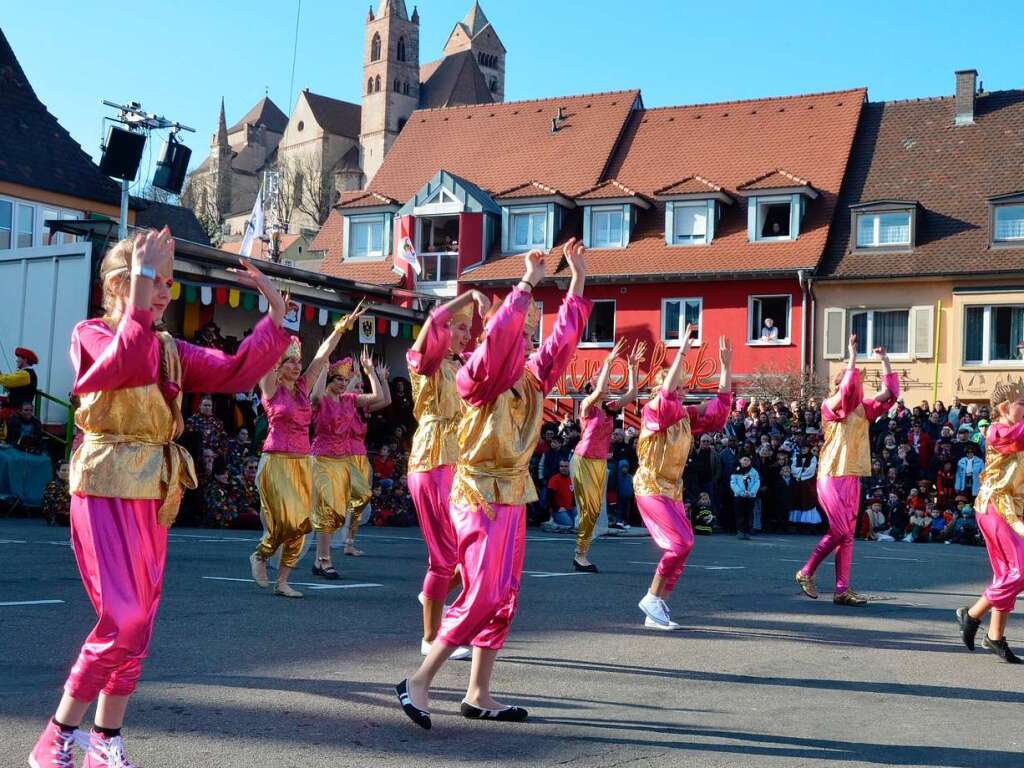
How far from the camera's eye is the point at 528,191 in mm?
42094

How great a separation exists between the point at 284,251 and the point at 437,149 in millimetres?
43754

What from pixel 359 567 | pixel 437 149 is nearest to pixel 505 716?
pixel 359 567

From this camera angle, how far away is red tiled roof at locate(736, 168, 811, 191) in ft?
126

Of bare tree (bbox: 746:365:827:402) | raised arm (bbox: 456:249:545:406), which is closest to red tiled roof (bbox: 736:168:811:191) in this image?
bare tree (bbox: 746:365:827:402)

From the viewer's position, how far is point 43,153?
114ft

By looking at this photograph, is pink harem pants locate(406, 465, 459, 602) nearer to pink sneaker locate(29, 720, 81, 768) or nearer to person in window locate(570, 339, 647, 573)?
pink sneaker locate(29, 720, 81, 768)

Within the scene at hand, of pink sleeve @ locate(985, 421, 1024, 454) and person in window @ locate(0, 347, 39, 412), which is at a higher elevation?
person in window @ locate(0, 347, 39, 412)

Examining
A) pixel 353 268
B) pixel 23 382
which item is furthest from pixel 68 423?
pixel 353 268

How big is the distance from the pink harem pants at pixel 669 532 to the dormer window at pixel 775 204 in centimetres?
2962

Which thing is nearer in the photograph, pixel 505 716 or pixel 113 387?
pixel 113 387

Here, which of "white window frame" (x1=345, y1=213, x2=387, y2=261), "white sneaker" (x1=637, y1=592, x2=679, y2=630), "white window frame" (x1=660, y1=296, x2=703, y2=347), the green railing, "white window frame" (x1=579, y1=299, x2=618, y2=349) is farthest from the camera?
"white window frame" (x1=345, y1=213, x2=387, y2=261)

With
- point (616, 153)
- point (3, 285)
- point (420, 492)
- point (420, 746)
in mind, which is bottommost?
point (420, 746)

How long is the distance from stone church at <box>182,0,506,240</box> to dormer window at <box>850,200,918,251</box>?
74317mm

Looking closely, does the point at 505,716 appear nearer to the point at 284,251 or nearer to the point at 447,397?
the point at 447,397
